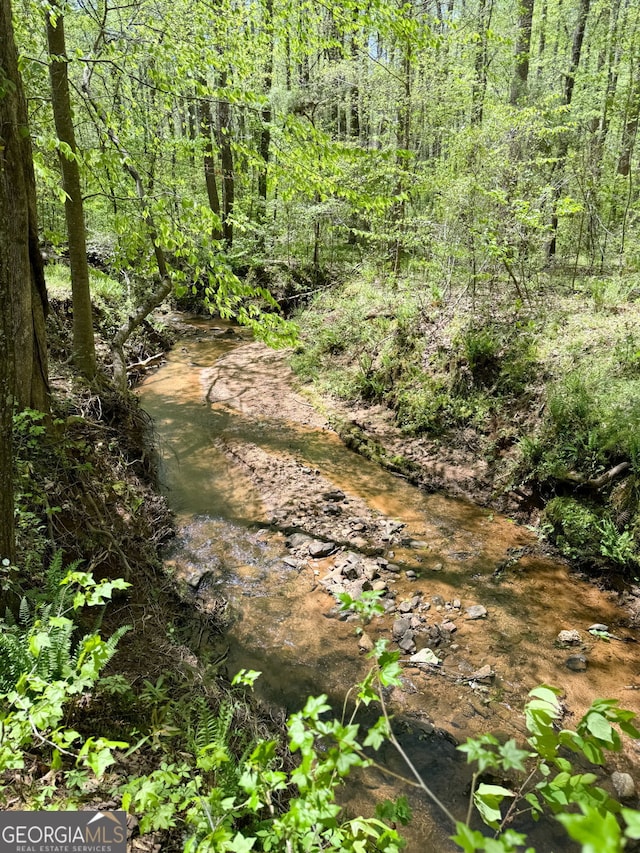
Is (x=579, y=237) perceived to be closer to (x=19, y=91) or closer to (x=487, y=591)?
(x=487, y=591)

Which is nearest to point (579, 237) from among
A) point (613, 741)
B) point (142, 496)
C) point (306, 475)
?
point (306, 475)

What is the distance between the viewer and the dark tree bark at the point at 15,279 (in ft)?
8.16

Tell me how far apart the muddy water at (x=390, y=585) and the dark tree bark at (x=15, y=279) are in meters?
2.75

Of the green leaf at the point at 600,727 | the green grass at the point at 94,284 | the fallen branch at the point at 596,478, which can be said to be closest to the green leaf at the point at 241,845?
the green leaf at the point at 600,727

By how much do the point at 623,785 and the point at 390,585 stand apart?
2.66m

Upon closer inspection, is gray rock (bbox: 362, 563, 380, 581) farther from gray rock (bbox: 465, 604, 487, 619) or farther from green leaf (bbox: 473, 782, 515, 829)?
green leaf (bbox: 473, 782, 515, 829)

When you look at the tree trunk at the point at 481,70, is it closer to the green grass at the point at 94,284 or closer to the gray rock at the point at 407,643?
the green grass at the point at 94,284

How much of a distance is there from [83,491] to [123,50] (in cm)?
453

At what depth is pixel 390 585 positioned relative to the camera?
5.58 metres

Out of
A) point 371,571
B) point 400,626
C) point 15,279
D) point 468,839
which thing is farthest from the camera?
point 371,571

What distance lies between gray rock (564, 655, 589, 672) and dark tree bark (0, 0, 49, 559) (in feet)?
15.8

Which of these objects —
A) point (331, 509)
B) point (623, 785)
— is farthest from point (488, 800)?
point (331, 509)

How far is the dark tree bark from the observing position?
2488 mm

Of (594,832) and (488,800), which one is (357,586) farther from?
(594,832)
